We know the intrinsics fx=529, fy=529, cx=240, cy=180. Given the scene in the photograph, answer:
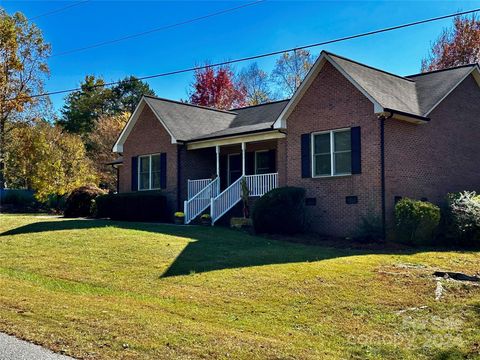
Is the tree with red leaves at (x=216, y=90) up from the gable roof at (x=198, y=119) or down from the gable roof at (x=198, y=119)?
up

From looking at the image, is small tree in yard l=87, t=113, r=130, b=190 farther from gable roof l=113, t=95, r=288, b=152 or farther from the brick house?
the brick house

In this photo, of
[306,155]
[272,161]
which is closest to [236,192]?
[272,161]

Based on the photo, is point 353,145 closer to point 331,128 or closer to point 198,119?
point 331,128

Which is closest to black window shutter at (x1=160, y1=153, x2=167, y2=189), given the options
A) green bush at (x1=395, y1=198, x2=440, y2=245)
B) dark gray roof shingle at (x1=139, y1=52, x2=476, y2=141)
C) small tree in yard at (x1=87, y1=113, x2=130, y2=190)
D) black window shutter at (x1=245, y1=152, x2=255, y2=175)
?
dark gray roof shingle at (x1=139, y1=52, x2=476, y2=141)

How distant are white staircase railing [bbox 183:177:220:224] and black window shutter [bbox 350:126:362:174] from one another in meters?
6.85

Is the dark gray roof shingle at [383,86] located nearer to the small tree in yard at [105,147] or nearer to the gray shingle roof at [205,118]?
the gray shingle roof at [205,118]

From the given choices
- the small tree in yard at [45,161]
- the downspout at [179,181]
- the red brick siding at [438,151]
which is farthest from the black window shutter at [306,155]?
the small tree in yard at [45,161]

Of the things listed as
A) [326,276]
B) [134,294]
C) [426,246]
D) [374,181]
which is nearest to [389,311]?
[326,276]

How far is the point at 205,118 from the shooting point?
25.9 metres

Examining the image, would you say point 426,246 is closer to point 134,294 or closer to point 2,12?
point 134,294

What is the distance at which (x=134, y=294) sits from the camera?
31.5 ft

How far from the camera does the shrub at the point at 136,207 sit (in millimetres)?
22469

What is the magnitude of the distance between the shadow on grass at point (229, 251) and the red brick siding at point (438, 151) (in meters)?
3.34

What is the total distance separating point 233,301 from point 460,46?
33.3 m
